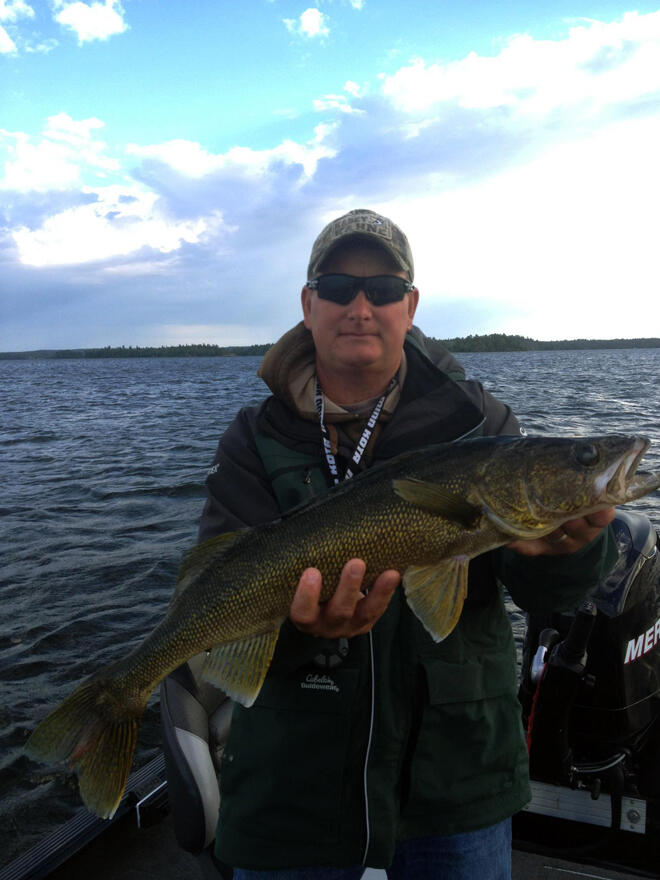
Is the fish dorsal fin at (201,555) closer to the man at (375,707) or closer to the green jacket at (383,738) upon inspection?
the man at (375,707)

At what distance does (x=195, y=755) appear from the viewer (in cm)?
369

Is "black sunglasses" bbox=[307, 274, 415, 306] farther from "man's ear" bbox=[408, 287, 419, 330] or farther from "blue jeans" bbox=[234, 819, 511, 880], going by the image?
"blue jeans" bbox=[234, 819, 511, 880]

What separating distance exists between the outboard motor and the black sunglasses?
7.40 feet

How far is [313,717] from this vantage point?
2713 millimetres

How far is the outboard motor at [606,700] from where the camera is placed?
4.00 metres

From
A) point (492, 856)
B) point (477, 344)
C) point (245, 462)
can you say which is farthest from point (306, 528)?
point (477, 344)

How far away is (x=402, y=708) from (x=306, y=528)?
0.87 m

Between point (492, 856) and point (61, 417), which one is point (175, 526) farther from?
point (61, 417)

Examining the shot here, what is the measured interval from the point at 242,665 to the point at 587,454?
1.80 m

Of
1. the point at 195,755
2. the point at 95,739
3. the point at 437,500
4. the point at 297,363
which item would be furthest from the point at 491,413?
the point at 195,755

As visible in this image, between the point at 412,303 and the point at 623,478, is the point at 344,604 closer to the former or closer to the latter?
the point at 623,478

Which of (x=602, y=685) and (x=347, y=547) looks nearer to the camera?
(x=347, y=547)

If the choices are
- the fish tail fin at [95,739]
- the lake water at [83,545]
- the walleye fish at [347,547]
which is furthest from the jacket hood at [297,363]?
the lake water at [83,545]

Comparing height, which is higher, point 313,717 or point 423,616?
point 423,616
